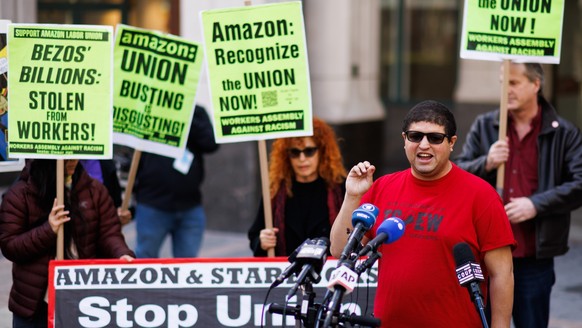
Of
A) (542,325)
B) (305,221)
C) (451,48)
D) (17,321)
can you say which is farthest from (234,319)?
(451,48)

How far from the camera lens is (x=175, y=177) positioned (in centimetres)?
828

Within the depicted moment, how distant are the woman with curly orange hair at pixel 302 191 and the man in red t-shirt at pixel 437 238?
5.80 ft

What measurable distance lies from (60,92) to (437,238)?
2.51m

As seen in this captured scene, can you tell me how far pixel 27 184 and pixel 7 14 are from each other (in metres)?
4.25

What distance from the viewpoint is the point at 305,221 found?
6.07 meters

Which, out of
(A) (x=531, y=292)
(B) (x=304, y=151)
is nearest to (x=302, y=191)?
(B) (x=304, y=151)

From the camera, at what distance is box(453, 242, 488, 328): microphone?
3.90m

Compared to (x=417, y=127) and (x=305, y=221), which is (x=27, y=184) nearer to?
(x=305, y=221)

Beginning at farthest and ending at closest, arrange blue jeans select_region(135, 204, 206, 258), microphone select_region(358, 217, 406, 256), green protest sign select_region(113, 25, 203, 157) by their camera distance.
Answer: blue jeans select_region(135, 204, 206, 258), green protest sign select_region(113, 25, 203, 157), microphone select_region(358, 217, 406, 256)

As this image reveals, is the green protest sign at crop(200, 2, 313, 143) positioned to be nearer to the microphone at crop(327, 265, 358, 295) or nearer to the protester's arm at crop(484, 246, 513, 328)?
the protester's arm at crop(484, 246, 513, 328)

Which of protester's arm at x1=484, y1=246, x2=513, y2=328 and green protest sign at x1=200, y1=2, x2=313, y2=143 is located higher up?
green protest sign at x1=200, y1=2, x2=313, y2=143

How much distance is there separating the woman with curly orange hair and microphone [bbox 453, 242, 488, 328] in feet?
6.64

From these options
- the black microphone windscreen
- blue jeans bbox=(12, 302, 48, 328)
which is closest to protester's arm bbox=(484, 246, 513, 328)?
the black microphone windscreen

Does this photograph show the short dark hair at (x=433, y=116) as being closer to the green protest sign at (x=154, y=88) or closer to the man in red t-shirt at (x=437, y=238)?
the man in red t-shirt at (x=437, y=238)
